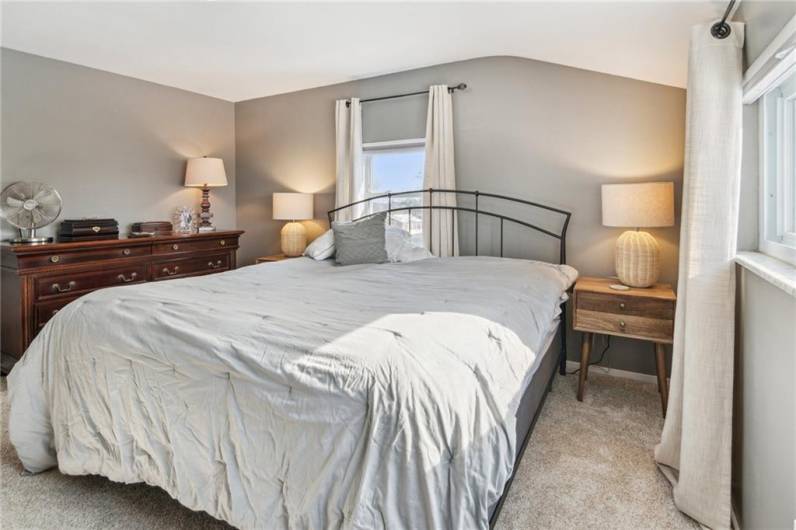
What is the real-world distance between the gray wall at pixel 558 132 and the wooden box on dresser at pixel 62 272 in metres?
1.95

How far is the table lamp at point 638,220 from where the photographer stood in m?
2.49

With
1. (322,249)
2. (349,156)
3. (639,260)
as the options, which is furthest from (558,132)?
(322,249)

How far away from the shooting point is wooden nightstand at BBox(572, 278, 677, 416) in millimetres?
2404

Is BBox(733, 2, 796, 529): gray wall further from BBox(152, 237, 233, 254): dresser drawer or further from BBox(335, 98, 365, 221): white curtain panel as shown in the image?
BBox(152, 237, 233, 254): dresser drawer

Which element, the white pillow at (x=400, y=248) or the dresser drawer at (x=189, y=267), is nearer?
the white pillow at (x=400, y=248)

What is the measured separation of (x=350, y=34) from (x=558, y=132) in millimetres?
1621

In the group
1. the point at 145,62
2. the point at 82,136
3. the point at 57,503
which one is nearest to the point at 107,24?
the point at 145,62

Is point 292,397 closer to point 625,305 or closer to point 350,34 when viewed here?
point 625,305

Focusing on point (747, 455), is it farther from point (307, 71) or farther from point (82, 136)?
point (82, 136)

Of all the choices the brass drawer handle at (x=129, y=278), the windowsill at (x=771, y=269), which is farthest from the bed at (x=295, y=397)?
the brass drawer handle at (x=129, y=278)

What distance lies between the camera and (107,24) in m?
2.78

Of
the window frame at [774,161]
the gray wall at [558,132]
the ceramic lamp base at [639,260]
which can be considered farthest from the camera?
the gray wall at [558,132]

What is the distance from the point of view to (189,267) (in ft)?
12.7

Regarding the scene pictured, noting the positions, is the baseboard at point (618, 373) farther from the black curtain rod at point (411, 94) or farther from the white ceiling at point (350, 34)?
the black curtain rod at point (411, 94)
